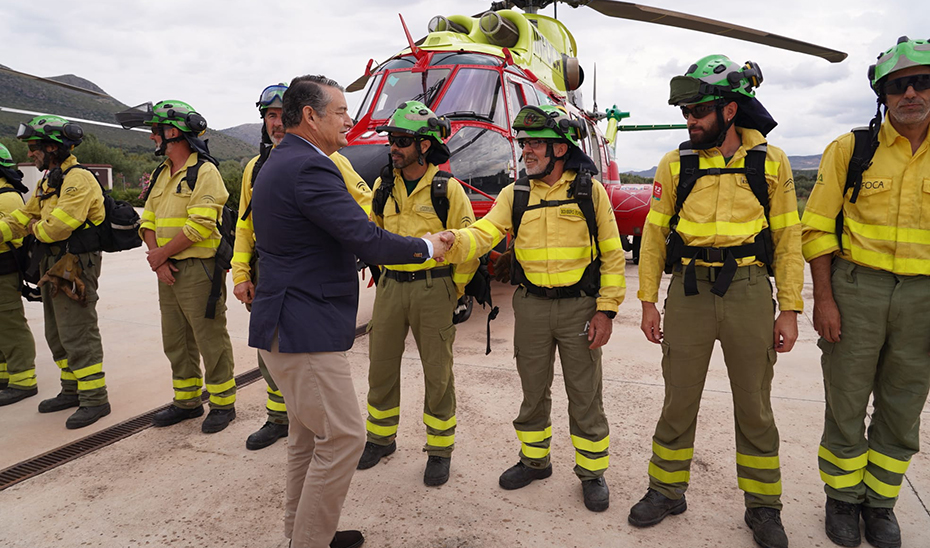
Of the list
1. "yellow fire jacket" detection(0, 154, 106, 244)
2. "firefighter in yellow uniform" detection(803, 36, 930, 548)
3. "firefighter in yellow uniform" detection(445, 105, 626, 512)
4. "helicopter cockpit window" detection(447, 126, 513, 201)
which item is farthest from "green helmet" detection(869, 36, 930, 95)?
"yellow fire jacket" detection(0, 154, 106, 244)

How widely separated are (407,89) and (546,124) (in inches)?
157

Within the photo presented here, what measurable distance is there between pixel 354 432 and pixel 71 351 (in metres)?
3.10

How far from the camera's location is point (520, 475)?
126 inches

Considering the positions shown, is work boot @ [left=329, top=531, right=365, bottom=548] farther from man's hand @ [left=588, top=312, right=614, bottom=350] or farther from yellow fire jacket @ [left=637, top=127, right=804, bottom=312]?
yellow fire jacket @ [left=637, top=127, right=804, bottom=312]

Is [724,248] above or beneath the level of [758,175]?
beneath

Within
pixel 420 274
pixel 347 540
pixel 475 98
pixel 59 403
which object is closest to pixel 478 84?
pixel 475 98

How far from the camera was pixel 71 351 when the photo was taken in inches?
165

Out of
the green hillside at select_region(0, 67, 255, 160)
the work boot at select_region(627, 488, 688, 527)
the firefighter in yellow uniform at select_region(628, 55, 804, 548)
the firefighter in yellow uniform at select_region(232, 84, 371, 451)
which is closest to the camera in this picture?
the firefighter in yellow uniform at select_region(628, 55, 804, 548)

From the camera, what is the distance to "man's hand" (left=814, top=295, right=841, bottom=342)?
2730 mm

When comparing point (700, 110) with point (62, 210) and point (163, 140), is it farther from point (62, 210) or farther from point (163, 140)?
point (62, 210)

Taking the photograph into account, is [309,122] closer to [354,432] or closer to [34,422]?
[354,432]

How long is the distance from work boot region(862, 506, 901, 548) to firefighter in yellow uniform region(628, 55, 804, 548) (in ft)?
1.44

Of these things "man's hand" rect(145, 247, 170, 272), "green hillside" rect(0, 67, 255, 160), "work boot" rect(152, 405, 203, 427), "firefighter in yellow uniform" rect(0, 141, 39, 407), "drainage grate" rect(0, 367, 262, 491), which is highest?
"green hillside" rect(0, 67, 255, 160)

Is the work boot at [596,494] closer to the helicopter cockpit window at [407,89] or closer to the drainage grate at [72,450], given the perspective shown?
the drainage grate at [72,450]
